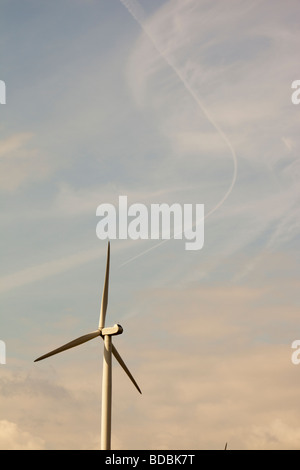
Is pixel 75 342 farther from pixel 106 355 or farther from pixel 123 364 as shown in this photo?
pixel 123 364

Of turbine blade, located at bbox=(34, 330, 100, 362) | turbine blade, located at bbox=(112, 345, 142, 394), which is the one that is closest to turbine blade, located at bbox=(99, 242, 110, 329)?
turbine blade, located at bbox=(34, 330, 100, 362)

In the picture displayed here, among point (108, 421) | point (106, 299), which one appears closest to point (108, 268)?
point (106, 299)

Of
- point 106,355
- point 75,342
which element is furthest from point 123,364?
point 75,342

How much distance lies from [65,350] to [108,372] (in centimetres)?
611

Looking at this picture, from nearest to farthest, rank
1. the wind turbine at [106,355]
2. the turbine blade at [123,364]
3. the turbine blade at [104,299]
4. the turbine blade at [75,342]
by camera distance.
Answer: the wind turbine at [106,355], the turbine blade at [75,342], the turbine blade at [104,299], the turbine blade at [123,364]

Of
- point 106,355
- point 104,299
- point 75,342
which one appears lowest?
point 106,355

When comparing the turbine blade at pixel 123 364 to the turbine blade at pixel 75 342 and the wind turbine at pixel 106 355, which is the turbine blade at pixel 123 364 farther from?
the turbine blade at pixel 75 342

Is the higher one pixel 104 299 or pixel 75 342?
pixel 104 299

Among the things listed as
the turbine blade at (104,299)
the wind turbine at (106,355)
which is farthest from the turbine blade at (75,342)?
the turbine blade at (104,299)

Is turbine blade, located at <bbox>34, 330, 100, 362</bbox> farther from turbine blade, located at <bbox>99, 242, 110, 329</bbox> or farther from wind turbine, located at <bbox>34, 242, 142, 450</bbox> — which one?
turbine blade, located at <bbox>99, 242, 110, 329</bbox>

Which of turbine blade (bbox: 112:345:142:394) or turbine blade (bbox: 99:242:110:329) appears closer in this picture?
turbine blade (bbox: 99:242:110:329)
